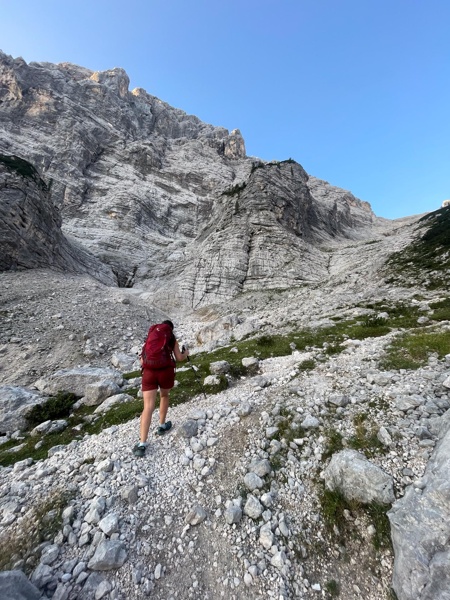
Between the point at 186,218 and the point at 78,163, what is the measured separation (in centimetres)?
4179

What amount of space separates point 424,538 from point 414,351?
7666 millimetres

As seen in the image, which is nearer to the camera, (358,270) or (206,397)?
(206,397)

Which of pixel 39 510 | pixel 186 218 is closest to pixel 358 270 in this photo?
pixel 39 510

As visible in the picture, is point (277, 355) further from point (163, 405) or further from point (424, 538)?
point (424, 538)

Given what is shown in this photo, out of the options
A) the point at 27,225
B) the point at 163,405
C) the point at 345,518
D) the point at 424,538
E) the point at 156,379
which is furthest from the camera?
the point at 27,225

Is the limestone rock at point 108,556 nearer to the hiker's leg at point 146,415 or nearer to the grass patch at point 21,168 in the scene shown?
the hiker's leg at point 146,415

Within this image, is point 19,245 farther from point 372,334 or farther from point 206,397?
point 372,334

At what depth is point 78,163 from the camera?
289ft

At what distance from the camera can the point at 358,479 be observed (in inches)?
209

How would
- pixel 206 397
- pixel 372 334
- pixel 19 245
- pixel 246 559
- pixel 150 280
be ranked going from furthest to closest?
pixel 150 280 < pixel 19 245 < pixel 372 334 < pixel 206 397 < pixel 246 559

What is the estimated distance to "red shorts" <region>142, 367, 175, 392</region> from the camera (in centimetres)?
Result: 746

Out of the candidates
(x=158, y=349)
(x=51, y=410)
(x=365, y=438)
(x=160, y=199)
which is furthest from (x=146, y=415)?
(x=160, y=199)

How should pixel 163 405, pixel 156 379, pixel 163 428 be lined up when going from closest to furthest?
1. pixel 156 379
2. pixel 163 428
3. pixel 163 405

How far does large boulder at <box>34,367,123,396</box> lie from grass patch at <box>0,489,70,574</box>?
24.0 ft
